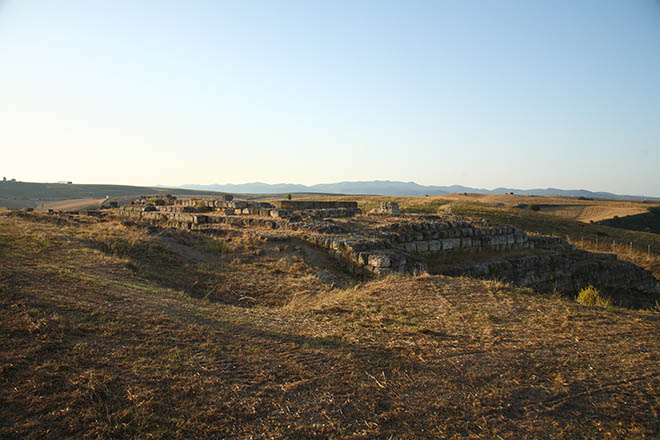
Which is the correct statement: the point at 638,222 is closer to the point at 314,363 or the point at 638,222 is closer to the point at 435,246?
the point at 435,246

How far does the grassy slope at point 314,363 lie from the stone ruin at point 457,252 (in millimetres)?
3090

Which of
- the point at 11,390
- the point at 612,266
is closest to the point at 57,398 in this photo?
the point at 11,390

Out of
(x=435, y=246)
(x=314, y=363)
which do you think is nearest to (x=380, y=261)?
(x=435, y=246)

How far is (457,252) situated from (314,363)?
31.1 ft

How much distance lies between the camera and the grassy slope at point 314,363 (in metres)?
3.12

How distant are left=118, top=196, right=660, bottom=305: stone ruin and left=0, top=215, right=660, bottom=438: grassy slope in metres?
3.09

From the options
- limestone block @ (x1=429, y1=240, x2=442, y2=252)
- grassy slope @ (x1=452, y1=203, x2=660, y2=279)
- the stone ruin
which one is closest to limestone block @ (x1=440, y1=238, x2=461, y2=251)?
the stone ruin

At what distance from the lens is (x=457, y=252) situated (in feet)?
41.5

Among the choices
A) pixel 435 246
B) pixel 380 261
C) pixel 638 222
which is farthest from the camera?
pixel 638 222

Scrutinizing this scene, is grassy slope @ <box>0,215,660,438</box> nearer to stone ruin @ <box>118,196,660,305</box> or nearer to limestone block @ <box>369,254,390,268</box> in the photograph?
limestone block @ <box>369,254,390,268</box>

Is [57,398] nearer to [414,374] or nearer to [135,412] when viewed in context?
[135,412]

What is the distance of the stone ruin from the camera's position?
10.5 metres

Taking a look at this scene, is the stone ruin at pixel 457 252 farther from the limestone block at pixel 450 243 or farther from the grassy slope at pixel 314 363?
the grassy slope at pixel 314 363

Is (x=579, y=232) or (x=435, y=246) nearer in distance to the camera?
(x=435, y=246)
